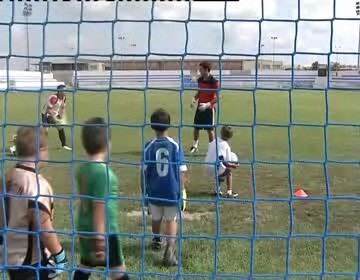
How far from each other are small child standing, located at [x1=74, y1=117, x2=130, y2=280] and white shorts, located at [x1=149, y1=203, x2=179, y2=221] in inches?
43.1

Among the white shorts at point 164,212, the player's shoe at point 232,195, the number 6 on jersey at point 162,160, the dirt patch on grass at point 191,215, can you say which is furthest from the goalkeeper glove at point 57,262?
the player's shoe at point 232,195

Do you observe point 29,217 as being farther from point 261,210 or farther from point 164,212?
point 261,210

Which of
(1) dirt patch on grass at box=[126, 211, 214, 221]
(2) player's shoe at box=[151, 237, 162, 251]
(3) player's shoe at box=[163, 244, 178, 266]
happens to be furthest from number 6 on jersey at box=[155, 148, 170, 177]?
(1) dirt patch on grass at box=[126, 211, 214, 221]

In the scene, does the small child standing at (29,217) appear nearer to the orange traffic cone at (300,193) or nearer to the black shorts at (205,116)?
the orange traffic cone at (300,193)

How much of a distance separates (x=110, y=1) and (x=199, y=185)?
4.59 meters

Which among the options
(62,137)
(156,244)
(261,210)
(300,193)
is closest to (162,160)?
(156,244)

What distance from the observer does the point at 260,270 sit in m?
5.04

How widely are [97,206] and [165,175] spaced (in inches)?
44.1

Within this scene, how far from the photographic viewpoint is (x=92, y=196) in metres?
3.92

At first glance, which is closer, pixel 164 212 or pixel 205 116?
pixel 164 212

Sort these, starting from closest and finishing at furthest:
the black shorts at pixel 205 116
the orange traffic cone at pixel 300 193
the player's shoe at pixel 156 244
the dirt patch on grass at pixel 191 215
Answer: the player's shoe at pixel 156 244, the dirt patch on grass at pixel 191 215, the orange traffic cone at pixel 300 193, the black shorts at pixel 205 116

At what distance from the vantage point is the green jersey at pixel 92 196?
12.8ft

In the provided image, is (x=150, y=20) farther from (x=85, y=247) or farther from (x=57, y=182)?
(x=57, y=182)

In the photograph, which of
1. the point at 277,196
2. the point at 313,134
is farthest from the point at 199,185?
the point at 313,134
